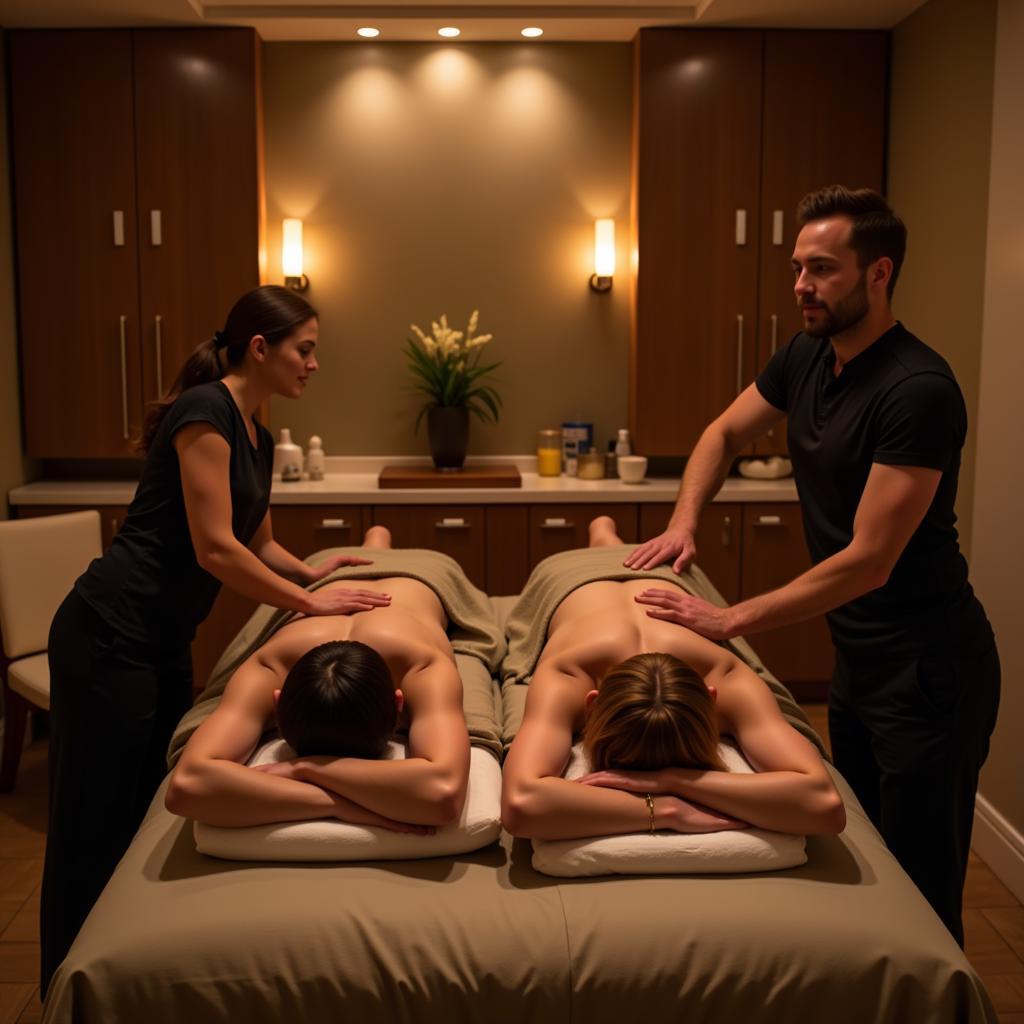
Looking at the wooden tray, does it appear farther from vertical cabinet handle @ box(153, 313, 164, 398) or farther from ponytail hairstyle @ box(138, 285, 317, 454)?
ponytail hairstyle @ box(138, 285, 317, 454)

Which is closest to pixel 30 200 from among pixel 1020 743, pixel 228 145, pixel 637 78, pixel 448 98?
pixel 228 145

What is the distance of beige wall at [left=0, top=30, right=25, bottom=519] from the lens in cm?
392

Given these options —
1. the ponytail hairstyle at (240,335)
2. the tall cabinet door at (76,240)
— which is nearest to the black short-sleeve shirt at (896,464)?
the ponytail hairstyle at (240,335)

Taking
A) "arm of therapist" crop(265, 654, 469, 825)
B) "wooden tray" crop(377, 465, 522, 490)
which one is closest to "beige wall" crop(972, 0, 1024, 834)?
"wooden tray" crop(377, 465, 522, 490)

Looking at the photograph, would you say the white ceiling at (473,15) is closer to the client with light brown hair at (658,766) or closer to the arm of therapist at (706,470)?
the arm of therapist at (706,470)

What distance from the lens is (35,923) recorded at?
2.69m

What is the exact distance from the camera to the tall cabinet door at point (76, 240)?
3.94 metres

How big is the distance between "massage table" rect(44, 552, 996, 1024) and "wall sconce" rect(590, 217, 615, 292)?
300 centimetres

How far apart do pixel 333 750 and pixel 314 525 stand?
2.25 metres

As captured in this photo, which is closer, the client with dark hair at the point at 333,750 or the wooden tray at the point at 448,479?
the client with dark hair at the point at 333,750

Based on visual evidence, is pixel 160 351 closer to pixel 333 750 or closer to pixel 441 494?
pixel 441 494

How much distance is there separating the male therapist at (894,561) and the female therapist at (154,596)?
85 centimetres

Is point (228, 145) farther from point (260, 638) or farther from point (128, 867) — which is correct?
point (128, 867)

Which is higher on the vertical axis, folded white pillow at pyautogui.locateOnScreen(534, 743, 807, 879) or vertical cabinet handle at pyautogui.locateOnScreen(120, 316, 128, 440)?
vertical cabinet handle at pyautogui.locateOnScreen(120, 316, 128, 440)
